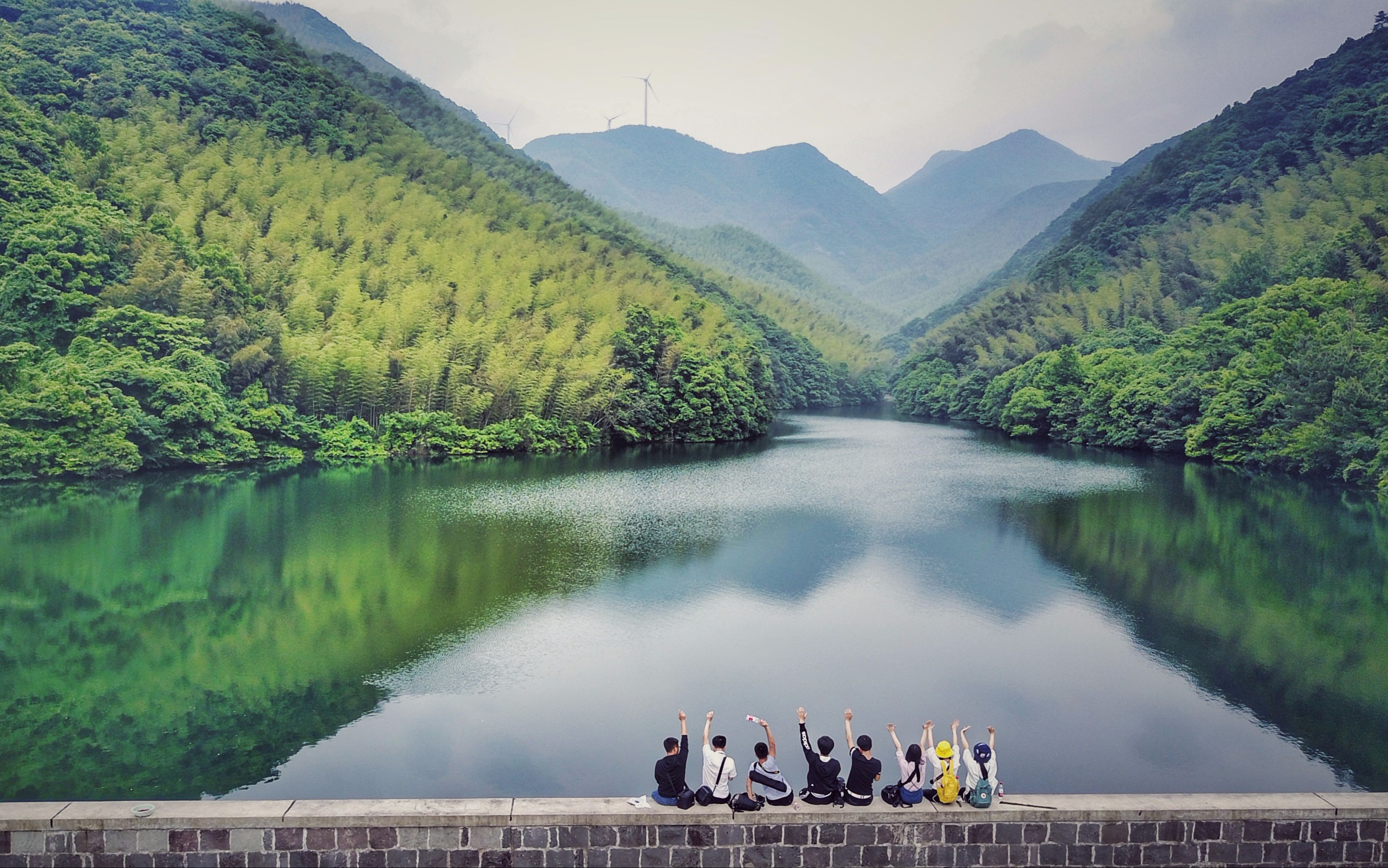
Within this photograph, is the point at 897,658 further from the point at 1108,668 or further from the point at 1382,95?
the point at 1382,95

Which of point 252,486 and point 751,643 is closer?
point 751,643

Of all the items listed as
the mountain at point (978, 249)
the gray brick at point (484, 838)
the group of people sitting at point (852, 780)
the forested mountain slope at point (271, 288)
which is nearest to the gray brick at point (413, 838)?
the gray brick at point (484, 838)

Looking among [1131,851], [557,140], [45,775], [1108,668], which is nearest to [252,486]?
[45,775]

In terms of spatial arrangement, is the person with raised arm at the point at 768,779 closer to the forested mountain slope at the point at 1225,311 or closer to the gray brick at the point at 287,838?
the gray brick at the point at 287,838

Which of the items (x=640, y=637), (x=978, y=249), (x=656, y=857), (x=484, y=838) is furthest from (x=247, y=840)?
(x=978, y=249)

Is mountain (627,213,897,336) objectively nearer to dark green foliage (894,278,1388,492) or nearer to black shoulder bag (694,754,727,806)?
dark green foliage (894,278,1388,492)

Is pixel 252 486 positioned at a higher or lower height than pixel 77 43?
lower
